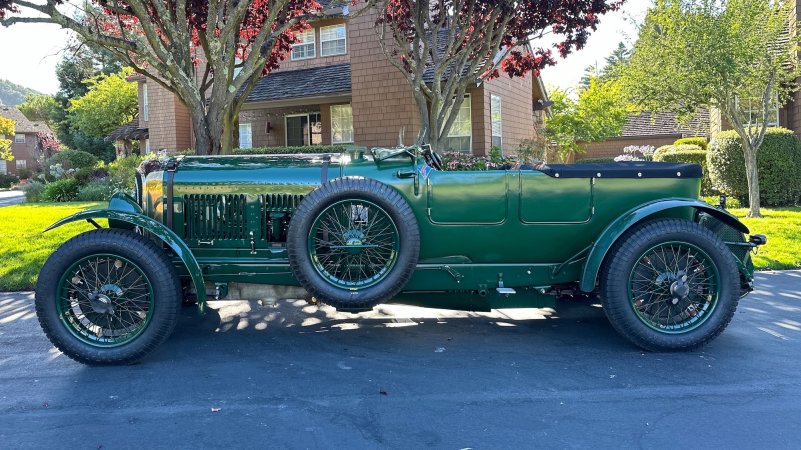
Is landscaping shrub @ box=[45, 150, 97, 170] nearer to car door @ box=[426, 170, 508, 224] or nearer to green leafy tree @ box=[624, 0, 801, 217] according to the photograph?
green leafy tree @ box=[624, 0, 801, 217]

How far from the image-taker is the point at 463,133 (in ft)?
57.8

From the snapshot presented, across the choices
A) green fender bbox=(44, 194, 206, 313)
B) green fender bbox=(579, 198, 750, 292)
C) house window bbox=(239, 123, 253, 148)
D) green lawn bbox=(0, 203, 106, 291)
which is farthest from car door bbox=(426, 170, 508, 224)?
house window bbox=(239, 123, 253, 148)

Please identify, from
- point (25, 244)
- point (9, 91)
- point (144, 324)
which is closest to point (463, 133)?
point (25, 244)

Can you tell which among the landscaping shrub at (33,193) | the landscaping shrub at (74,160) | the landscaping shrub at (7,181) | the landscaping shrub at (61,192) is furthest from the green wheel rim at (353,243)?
the landscaping shrub at (7,181)

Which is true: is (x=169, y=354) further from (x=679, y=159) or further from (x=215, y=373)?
(x=679, y=159)

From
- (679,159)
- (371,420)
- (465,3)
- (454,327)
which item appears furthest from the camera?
(679,159)

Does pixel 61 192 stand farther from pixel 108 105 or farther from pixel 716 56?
pixel 108 105

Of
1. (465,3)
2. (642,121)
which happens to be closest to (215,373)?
(465,3)

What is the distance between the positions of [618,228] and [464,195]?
44.2 inches

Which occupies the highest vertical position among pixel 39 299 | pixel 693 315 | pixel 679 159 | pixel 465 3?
pixel 465 3

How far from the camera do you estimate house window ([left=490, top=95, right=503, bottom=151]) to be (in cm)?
1809

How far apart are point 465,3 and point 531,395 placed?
8.19m

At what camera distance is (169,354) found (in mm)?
4570

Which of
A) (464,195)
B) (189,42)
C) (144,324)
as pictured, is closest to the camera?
(144,324)
